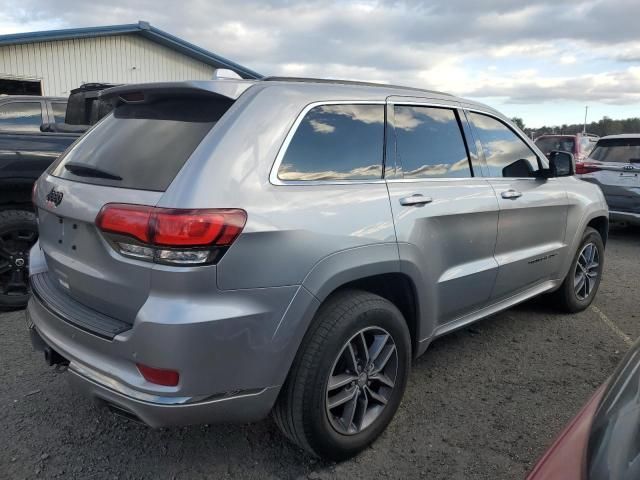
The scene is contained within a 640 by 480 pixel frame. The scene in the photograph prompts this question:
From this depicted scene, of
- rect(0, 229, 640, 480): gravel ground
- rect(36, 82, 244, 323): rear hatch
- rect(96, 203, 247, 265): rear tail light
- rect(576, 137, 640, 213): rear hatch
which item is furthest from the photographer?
rect(576, 137, 640, 213): rear hatch

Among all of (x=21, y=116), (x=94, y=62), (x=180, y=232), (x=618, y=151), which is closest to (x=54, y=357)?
(x=180, y=232)

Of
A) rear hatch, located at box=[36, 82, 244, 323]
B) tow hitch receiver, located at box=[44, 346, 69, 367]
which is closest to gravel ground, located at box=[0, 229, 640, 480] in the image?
tow hitch receiver, located at box=[44, 346, 69, 367]

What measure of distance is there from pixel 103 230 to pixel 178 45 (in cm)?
1566

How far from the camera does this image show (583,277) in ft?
15.6

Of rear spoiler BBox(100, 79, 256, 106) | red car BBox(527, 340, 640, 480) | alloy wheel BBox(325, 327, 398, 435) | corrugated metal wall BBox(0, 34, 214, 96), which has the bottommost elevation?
alloy wheel BBox(325, 327, 398, 435)

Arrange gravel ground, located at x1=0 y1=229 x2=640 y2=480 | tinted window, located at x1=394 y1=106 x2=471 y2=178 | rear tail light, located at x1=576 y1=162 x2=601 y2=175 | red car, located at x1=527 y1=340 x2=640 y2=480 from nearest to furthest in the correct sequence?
red car, located at x1=527 y1=340 x2=640 y2=480
gravel ground, located at x1=0 y1=229 x2=640 y2=480
tinted window, located at x1=394 y1=106 x2=471 y2=178
rear tail light, located at x1=576 y1=162 x2=601 y2=175

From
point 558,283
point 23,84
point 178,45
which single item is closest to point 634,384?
point 558,283

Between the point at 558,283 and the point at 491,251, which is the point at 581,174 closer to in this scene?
the point at 558,283

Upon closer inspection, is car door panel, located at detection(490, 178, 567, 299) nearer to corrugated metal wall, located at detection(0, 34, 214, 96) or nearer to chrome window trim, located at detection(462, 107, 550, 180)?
chrome window trim, located at detection(462, 107, 550, 180)

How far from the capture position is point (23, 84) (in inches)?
544

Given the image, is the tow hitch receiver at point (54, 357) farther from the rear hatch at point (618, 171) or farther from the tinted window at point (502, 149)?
the rear hatch at point (618, 171)

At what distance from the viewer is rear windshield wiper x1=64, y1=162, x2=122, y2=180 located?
7.69ft

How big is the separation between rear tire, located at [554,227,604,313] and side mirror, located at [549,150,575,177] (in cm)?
80

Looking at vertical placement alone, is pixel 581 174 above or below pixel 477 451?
above
